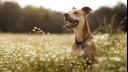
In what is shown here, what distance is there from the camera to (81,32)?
888 cm

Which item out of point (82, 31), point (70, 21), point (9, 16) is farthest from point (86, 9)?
point (9, 16)

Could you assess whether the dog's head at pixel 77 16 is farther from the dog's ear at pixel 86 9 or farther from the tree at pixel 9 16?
the tree at pixel 9 16

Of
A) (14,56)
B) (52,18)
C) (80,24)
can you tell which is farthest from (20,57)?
(52,18)

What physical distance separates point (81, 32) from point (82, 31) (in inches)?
1.2

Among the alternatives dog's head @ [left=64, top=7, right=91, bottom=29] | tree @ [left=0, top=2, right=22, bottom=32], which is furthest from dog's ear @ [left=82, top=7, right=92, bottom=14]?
tree @ [left=0, top=2, right=22, bottom=32]

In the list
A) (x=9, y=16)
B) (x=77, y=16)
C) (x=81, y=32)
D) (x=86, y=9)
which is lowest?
(x=81, y=32)

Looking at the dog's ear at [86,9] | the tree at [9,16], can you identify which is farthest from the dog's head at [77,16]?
the tree at [9,16]

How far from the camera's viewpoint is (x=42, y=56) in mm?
6625

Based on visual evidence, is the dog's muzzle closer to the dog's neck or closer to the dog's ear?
the dog's neck

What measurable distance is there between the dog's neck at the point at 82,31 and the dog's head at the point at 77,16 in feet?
0.25

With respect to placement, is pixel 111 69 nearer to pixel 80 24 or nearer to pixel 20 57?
pixel 20 57

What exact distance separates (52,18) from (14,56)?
4277cm

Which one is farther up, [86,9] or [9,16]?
[86,9]

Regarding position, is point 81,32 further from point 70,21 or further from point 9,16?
point 9,16
